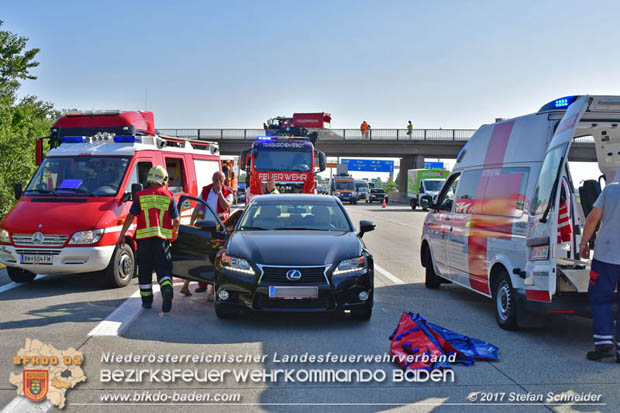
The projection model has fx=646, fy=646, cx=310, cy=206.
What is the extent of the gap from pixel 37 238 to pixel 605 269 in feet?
24.7

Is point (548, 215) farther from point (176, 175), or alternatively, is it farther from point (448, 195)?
point (176, 175)

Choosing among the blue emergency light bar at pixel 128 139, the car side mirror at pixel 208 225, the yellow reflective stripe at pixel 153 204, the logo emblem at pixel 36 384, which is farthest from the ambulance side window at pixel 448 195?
the logo emblem at pixel 36 384

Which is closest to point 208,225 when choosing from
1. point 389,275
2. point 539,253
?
point 539,253

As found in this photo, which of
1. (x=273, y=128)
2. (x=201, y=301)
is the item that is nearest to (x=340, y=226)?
(x=201, y=301)

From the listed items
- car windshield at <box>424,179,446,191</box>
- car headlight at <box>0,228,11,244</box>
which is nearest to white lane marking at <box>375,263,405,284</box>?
car headlight at <box>0,228,11,244</box>

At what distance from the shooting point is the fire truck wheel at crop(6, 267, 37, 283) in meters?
10.1

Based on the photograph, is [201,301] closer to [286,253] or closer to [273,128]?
[286,253]

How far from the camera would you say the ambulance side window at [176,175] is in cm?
1230

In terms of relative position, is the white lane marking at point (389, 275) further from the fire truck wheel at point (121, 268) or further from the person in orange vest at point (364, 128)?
the person in orange vest at point (364, 128)

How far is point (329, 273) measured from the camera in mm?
6977

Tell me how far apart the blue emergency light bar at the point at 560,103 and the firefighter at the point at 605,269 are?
0.96m

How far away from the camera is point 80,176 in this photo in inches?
418

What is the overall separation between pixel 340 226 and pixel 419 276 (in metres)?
3.71

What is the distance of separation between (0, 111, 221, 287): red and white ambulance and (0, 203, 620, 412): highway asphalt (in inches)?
17.7
